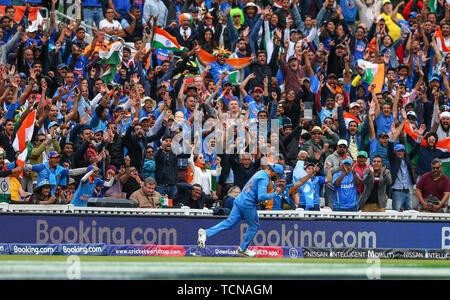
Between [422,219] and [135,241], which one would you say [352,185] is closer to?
[422,219]

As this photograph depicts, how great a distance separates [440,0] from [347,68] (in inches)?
184

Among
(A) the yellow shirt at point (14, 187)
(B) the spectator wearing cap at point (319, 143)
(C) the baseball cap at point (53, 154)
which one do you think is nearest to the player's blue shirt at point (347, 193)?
(B) the spectator wearing cap at point (319, 143)

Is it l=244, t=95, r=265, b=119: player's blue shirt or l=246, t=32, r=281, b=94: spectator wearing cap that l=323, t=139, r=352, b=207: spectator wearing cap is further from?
l=246, t=32, r=281, b=94: spectator wearing cap

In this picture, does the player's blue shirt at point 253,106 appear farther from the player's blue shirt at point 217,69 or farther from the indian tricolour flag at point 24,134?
the indian tricolour flag at point 24,134

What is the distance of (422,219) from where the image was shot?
55.6 feet

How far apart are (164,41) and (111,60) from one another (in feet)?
5.02

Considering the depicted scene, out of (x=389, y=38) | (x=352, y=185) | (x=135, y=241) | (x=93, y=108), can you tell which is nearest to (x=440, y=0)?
(x=389, y=38)

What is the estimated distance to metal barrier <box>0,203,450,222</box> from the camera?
15.6 metres

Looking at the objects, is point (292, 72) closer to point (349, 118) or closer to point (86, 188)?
point (349, 118)

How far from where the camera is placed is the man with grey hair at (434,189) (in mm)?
18188

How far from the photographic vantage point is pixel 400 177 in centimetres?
1900

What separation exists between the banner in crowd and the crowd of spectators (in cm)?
80

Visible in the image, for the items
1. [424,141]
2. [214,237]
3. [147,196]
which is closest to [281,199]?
[214,237]

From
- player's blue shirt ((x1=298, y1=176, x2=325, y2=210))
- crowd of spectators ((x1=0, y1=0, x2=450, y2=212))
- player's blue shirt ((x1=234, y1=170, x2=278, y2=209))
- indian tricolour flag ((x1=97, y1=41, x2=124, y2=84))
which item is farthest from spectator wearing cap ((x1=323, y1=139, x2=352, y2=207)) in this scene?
indian tricolour flag ((x1=97, y1=41, x2=124, y2=84))
